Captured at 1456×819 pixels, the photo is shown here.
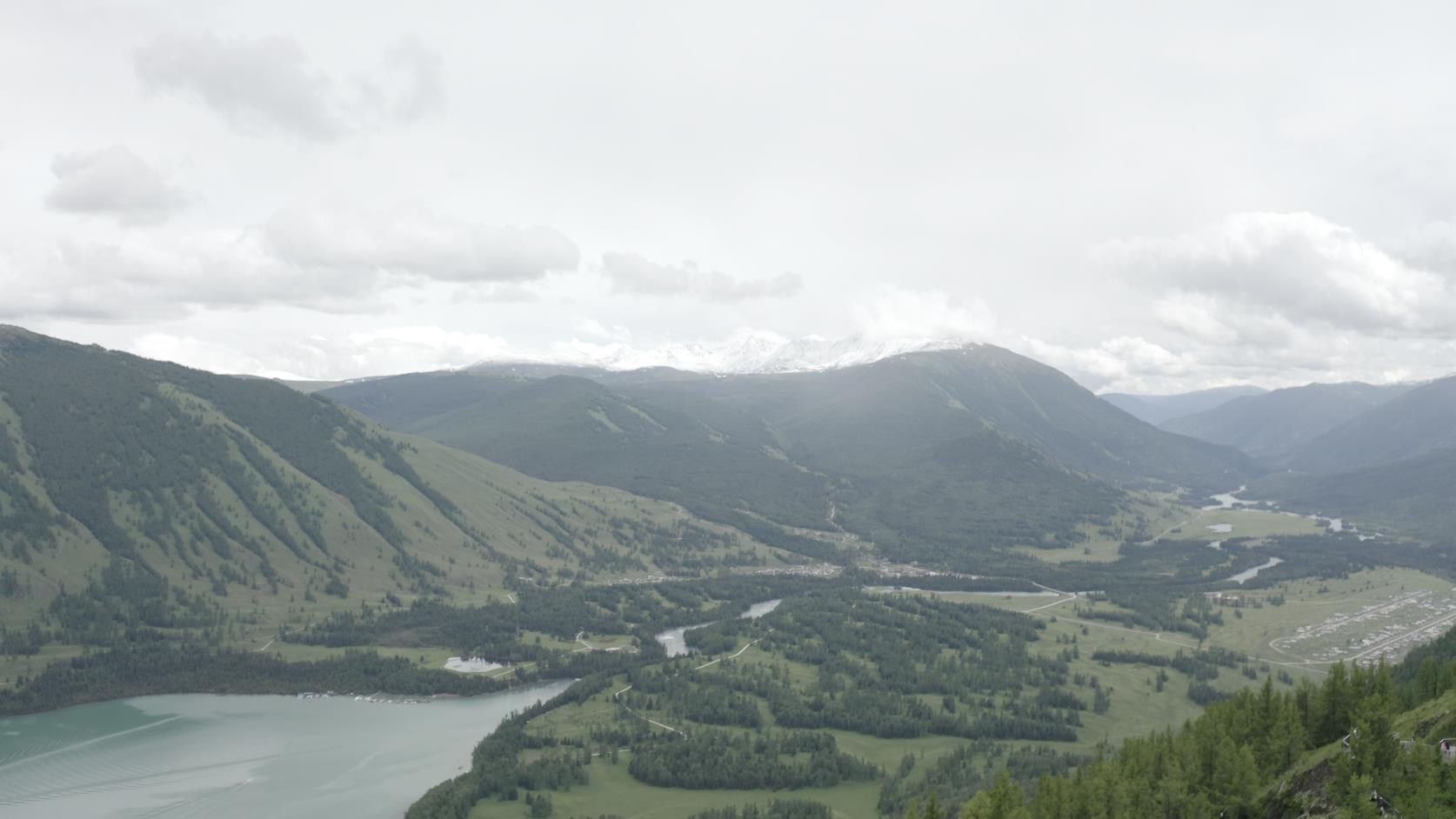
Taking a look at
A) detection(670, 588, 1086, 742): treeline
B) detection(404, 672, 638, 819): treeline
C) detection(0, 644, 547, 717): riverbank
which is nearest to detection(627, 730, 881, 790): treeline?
detection(404, 672, 638, 819): treeline

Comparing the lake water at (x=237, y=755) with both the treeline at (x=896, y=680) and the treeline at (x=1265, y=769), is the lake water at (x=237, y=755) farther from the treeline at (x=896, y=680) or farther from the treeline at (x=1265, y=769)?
the treeline at (x=1265, y=769)

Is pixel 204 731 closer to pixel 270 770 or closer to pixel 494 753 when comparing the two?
pixel 270 770

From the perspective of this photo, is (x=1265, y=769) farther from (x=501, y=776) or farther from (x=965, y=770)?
(x=501, y=776)

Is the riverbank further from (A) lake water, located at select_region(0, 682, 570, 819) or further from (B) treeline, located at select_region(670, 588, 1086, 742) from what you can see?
(B) treeline, located at select_region(670, 588, 1086, 742)

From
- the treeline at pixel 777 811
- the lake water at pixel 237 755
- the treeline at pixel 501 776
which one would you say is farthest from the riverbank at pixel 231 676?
the treeline at pixel 777 811

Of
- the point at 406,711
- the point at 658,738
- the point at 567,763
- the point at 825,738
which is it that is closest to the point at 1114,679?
the point at 825,738
